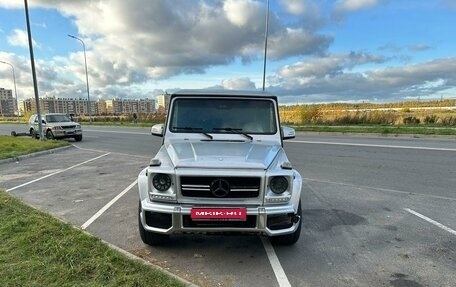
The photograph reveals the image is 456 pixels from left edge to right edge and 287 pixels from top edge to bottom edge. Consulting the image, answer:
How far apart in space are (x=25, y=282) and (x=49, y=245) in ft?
2.74

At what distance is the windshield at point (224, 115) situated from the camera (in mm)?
5168

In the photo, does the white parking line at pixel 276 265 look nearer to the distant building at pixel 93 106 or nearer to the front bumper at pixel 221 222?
the front bumper at pixel 221 222

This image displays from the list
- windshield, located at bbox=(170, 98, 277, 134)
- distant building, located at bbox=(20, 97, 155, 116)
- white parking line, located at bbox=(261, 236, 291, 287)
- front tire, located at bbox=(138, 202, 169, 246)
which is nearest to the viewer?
white parking line, located at bbox=(261, 236, 291, 287)

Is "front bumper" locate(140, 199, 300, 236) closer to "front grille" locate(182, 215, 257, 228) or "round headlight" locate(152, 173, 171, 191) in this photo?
"front grille" locate(182, 215, 257, 228)

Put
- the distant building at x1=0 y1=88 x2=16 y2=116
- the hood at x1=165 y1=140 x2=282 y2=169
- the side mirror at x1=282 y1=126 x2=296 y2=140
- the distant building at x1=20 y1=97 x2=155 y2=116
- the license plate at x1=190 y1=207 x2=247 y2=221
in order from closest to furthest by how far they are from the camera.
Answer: the license plate at x1=190 y1=207 x2=247 y2=221 < the hood at x1=165 y1=140 x2=282 y2=169 < the side mirror at x1=282 y1=126 x2=296 y2=140 < the distant building at x1=20 y1=97 x2=155 y2=116 < the distant building at x1=0 y1=88 x2=16 y2=116

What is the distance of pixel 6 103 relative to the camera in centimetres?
11062

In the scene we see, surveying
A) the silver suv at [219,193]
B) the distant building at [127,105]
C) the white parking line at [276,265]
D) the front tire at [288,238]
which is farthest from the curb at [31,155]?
the distant building at [127,105]

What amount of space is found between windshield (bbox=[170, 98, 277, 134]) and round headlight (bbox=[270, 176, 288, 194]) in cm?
138

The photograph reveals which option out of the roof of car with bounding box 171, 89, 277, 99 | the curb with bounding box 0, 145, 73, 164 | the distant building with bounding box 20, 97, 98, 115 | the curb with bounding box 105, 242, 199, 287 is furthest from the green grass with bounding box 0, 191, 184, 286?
the distant building with bounding box 20, 97, 98, 115

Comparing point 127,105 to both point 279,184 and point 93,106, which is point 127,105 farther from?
point 279,184

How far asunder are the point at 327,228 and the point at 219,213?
7.07 ft

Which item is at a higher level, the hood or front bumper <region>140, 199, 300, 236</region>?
the hood

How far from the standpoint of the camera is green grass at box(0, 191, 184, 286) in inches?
133

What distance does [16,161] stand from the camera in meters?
13.1
